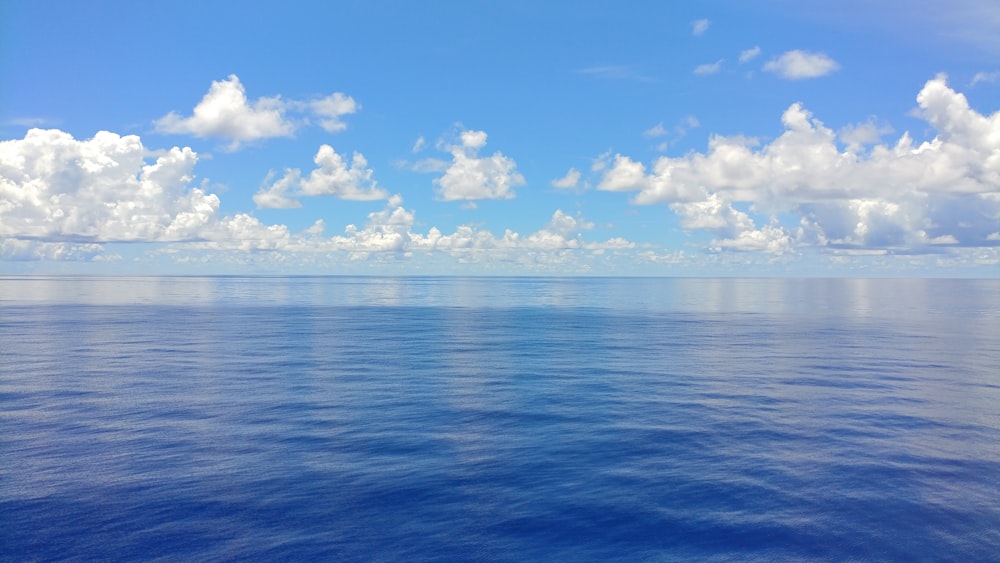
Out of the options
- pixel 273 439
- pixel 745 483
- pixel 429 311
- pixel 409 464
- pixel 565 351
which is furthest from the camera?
pixel 429 311

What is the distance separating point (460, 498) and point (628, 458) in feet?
32.5

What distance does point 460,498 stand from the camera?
27.5 m

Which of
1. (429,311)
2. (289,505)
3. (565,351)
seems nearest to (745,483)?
(289,505)

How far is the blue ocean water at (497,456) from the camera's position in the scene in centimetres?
2381

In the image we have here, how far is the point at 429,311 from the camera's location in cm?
15250

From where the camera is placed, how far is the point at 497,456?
3356cm

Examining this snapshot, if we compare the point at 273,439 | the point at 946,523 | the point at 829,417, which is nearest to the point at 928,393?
the point at 829,417

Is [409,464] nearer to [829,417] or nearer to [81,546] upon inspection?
[81,546]

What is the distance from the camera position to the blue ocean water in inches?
938

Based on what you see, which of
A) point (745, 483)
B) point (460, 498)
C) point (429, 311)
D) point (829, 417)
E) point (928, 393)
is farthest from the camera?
point (429, 311)

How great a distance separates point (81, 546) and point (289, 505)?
23.6 feet

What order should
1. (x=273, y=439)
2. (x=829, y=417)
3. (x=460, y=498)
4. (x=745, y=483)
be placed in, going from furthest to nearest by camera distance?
(x=829, y=417) → (x=273, y=439) → (x=745, y=483) → (x=460, y=498)

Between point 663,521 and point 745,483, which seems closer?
point 663,521

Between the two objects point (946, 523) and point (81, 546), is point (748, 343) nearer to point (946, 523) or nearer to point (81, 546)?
point (946, 523)
